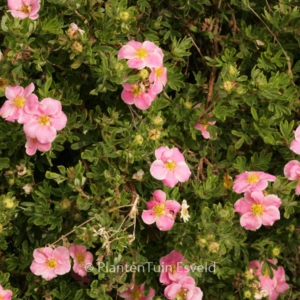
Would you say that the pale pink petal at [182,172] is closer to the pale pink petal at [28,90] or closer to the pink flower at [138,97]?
the pink flower at [138,97]

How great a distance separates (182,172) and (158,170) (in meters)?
0.10

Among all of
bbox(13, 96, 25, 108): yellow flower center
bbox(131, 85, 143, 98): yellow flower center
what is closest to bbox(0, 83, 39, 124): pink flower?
bbox(13, 96, 25, 108): yellow flower center

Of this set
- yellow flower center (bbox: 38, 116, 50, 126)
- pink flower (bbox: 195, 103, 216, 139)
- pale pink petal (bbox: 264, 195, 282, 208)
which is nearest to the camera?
yellow flower center (bbox: 38, 116, 50, 126)

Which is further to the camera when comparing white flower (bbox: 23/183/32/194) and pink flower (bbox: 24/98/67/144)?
white flower (bbox: 23/183/32/194)

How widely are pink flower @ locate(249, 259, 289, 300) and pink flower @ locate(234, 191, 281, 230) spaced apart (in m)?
0.31

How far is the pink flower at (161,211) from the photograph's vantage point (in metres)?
1.77

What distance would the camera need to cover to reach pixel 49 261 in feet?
5.82

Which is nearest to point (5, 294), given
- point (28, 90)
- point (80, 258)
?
point (80, 258)

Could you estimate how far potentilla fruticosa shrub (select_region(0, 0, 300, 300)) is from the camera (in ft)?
5.66

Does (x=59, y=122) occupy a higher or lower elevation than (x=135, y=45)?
lower

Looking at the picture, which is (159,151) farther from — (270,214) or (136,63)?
(270,214)

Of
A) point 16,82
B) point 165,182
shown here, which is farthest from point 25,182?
point 165,182

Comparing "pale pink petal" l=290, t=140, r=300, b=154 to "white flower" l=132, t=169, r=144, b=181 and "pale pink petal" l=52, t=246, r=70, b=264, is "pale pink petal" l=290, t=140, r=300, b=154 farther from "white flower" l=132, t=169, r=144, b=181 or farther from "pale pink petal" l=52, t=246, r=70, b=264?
"pale pink petal" l=52, t=246, r=70, b=264

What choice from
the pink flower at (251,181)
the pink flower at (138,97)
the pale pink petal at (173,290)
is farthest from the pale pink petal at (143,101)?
the pale pink petal at (173,290)
